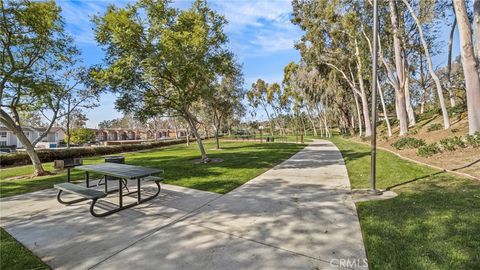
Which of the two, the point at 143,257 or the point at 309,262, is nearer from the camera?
the point at 309,262

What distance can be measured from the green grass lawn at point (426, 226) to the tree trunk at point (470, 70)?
178 inches

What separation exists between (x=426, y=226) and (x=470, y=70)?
8620mm

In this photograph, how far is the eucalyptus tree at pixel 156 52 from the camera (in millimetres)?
8219

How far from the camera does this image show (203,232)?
3447 mm

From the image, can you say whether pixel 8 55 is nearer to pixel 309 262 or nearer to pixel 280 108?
pixel 309 262

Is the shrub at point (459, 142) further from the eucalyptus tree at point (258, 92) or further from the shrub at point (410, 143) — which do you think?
the eucalyptus tree at point (258, 92)

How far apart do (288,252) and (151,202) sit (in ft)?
10.9

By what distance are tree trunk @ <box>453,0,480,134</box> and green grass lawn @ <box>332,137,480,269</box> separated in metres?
4.51

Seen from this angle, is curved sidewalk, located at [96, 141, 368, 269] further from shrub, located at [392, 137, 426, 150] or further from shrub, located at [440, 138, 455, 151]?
shrub, located at [392, 137, 426, 150]

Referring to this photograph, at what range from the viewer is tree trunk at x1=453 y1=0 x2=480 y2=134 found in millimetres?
8203

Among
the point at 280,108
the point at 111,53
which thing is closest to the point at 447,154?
the point at 111,53

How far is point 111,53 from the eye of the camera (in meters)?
9.00

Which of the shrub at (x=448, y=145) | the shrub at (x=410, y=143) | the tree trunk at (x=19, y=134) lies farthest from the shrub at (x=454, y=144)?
the tree trunk at (x=19, y=134)

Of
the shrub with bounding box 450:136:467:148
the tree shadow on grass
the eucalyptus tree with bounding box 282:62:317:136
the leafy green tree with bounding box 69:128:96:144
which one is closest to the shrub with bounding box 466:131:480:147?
the shrub with bounding box 450:136:467:148
